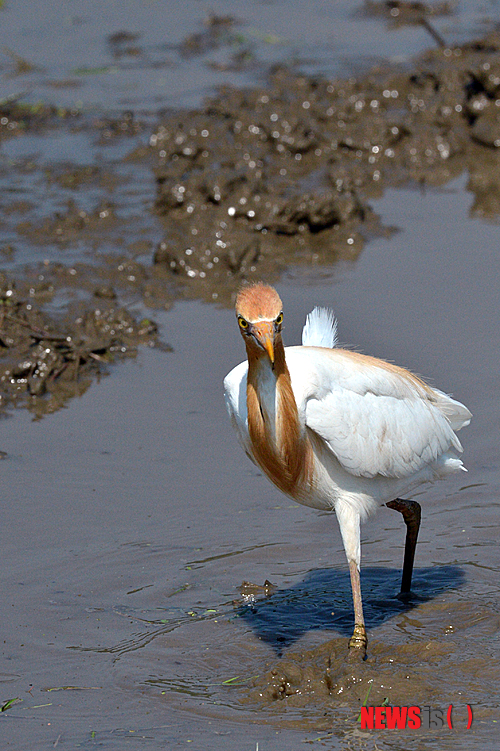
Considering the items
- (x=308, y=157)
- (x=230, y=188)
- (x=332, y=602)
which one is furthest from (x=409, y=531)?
(x=308, y=157)

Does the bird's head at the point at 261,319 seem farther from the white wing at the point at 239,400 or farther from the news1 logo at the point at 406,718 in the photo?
the news1 logo at the point at 406,718

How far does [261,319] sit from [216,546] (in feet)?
6.95

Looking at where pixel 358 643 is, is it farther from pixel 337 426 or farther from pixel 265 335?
pixel 265 335

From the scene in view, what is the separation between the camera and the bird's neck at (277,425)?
470cm

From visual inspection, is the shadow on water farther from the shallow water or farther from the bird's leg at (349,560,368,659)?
the bird's leg at (349,560,368,659)

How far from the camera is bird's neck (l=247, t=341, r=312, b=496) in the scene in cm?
470

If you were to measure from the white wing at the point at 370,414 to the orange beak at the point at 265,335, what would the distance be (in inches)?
20.9

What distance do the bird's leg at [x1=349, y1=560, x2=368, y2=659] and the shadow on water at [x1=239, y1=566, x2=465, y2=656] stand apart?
12.3 inches

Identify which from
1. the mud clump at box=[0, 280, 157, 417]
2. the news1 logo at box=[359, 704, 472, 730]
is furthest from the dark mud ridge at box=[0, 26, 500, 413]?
the news1 logo at box=[359, 704, 472, 730]

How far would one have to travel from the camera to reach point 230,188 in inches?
398

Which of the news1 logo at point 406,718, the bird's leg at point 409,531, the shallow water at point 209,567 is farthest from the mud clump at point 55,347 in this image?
the news1 logo at point 406,718

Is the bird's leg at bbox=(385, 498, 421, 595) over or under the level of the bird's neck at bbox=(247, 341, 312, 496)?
under

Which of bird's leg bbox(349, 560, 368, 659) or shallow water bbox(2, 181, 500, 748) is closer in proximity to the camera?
shallow water bbox(2, 181, 500, 748)

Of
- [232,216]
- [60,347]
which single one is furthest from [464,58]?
[60,347]
